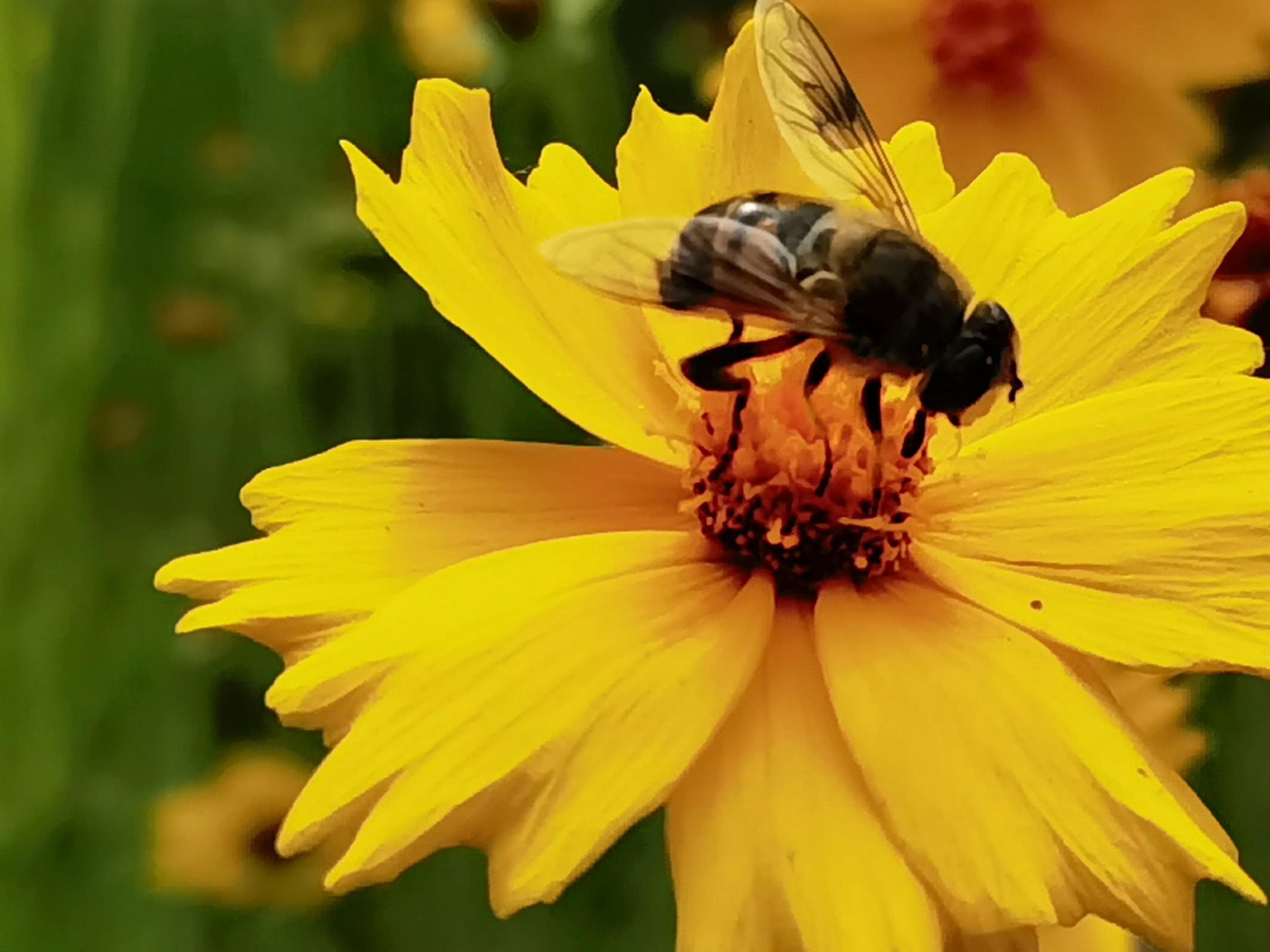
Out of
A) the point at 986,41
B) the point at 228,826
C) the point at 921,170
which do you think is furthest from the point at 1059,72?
the point at 228,826

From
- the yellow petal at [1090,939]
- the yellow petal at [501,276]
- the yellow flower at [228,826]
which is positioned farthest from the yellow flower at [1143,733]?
the yellow flower at [228,826]

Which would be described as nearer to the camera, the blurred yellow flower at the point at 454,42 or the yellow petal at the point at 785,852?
the yellow petal at the point at 785,852

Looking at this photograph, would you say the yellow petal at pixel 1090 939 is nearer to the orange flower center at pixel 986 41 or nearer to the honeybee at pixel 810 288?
the honeybee at pixel 810 288

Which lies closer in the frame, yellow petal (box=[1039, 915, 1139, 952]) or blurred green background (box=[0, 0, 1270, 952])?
yellow petal (box=[1039, 915, 1139, 952])

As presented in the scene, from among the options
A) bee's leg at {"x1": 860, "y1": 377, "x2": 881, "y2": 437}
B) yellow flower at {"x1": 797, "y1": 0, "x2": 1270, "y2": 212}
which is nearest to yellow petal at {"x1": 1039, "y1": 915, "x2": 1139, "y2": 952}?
bee's leg at {"x1": 860, "y1": 377, "x2": 881, "y2": 437}

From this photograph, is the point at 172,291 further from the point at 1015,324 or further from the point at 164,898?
the point at 1015,324

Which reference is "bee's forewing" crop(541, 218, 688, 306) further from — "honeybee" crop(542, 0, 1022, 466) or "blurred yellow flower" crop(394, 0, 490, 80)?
"blurred yellow flower" crop(394, 0, 490, 80)
